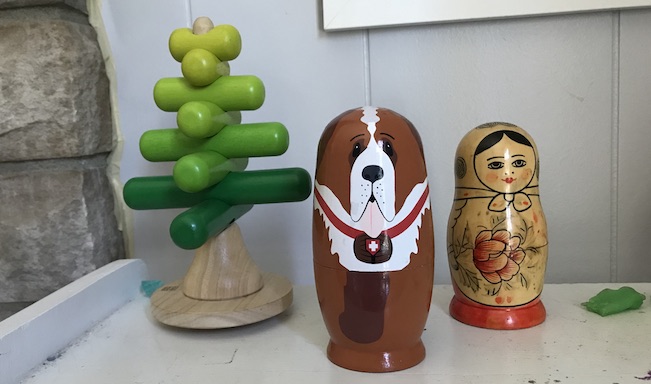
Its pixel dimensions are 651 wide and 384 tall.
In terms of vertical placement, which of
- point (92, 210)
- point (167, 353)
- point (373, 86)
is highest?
point (373, 86)

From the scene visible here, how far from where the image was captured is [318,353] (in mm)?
515

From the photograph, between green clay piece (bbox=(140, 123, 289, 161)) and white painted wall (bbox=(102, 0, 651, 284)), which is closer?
green clay piece (bbox=(140, 123, 289, 161))

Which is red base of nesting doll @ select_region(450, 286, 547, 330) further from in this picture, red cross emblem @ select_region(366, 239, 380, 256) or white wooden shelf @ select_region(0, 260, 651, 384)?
red cross emblem @ select_region(366, 239, 380, 256)

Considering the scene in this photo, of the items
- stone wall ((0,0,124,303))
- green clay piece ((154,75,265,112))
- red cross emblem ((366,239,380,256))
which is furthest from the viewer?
stone wall ((0,0,124,303))

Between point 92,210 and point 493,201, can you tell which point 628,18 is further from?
point 92,210

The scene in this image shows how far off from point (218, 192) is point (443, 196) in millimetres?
298

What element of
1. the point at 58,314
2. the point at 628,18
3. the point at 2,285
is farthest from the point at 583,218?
the point at 2,285

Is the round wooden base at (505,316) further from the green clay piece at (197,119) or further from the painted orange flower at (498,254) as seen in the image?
the green clay piece at (197,119)

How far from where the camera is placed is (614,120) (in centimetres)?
72

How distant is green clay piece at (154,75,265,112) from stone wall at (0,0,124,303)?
196 mm

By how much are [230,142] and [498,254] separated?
27 centimetres

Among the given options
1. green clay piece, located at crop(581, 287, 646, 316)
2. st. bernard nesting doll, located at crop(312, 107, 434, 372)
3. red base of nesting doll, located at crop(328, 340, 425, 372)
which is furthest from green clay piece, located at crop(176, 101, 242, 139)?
green clay piece, located at crop(581, 287, 646, 316)

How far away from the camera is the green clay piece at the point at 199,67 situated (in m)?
0.55

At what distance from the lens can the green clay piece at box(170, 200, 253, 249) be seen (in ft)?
1.67
